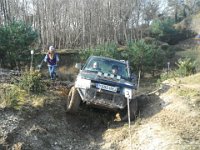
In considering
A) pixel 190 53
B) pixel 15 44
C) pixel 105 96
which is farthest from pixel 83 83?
pixel 190 53

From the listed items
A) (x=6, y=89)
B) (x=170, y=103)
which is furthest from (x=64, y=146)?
(x=170, y=103)

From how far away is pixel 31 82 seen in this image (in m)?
12.5

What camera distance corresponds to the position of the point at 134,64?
28.1 m

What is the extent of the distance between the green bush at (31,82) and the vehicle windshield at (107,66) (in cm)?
161

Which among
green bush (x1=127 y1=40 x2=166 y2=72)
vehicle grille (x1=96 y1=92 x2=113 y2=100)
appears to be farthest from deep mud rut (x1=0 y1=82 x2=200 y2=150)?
green bush (x1=127 y1=40 x2=166 y2=72)

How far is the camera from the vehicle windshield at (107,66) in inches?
520

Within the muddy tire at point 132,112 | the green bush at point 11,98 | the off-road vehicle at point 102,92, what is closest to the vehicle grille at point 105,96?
the off-road vehicle at point 102,92

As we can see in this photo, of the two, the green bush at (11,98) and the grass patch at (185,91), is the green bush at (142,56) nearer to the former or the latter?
the grass patch at (185,91)

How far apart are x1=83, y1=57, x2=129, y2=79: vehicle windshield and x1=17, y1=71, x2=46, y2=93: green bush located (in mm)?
1611

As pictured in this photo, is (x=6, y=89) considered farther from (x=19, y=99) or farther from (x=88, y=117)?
(x=88, y=117)

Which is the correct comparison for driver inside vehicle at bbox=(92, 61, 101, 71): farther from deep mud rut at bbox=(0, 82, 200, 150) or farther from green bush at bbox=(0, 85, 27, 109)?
green bush at bbox=(0, 85, 27, 109)

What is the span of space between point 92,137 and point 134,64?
672 inches

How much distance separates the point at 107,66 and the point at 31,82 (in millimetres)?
2625

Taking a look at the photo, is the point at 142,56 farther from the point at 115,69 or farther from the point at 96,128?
the point at 96,128
